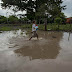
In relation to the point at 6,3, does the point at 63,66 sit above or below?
below

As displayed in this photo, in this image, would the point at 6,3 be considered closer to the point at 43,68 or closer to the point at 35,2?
the point at 35,2

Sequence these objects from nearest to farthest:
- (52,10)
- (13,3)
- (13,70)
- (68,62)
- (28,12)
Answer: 1. (13,70)
2. (68,62)
3. (52,10)
4. (13,3)
5. (28,12)

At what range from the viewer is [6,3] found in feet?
80.8

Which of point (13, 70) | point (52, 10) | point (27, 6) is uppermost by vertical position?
point (27, 6)

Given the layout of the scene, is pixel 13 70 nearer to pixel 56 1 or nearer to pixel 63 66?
pixel 63 66

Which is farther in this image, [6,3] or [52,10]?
[6,3]

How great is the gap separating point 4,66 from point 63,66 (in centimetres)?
202

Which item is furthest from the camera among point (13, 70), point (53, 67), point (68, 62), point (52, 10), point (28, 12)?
point (28, 12)

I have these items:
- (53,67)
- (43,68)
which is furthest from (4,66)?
(53,67)

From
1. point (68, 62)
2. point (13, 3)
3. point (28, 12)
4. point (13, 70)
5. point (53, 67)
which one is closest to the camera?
point (13, 70)

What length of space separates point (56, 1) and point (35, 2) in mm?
6046

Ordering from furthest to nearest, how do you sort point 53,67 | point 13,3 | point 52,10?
1. point 13,3
2. point 52,10
3. point 53,67

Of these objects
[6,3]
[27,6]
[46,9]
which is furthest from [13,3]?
[46,9]

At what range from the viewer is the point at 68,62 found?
10.7 ft
